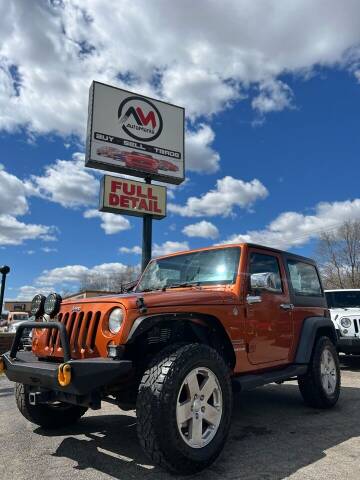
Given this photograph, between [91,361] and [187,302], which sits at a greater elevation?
[187,302]

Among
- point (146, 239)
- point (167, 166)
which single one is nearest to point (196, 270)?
point (146, 239)

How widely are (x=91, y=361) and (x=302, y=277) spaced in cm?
361

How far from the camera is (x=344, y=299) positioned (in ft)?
32.6

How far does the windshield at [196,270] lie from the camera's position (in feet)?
15.4

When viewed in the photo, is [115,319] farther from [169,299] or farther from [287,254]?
[287,254]

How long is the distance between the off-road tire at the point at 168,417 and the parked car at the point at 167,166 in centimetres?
1306

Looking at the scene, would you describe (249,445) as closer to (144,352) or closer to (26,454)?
(144,352)

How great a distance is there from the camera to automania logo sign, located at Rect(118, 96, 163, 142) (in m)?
15.6

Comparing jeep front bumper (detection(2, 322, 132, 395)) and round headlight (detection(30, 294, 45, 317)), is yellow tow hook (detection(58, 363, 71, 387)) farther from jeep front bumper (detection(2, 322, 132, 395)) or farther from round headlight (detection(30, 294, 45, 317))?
round headlight (detection(30, 294, 45, 317))

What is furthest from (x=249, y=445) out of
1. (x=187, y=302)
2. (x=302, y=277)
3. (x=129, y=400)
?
(x=302, y=277)

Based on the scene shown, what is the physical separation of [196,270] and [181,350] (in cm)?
162

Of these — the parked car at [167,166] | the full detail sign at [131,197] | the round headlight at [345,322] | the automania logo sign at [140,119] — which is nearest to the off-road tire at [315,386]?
the round headlight at [345,322]

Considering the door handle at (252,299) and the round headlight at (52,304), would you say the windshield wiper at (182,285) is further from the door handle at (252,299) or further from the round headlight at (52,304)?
the round headlight at (52,304)

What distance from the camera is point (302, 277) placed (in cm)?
588
